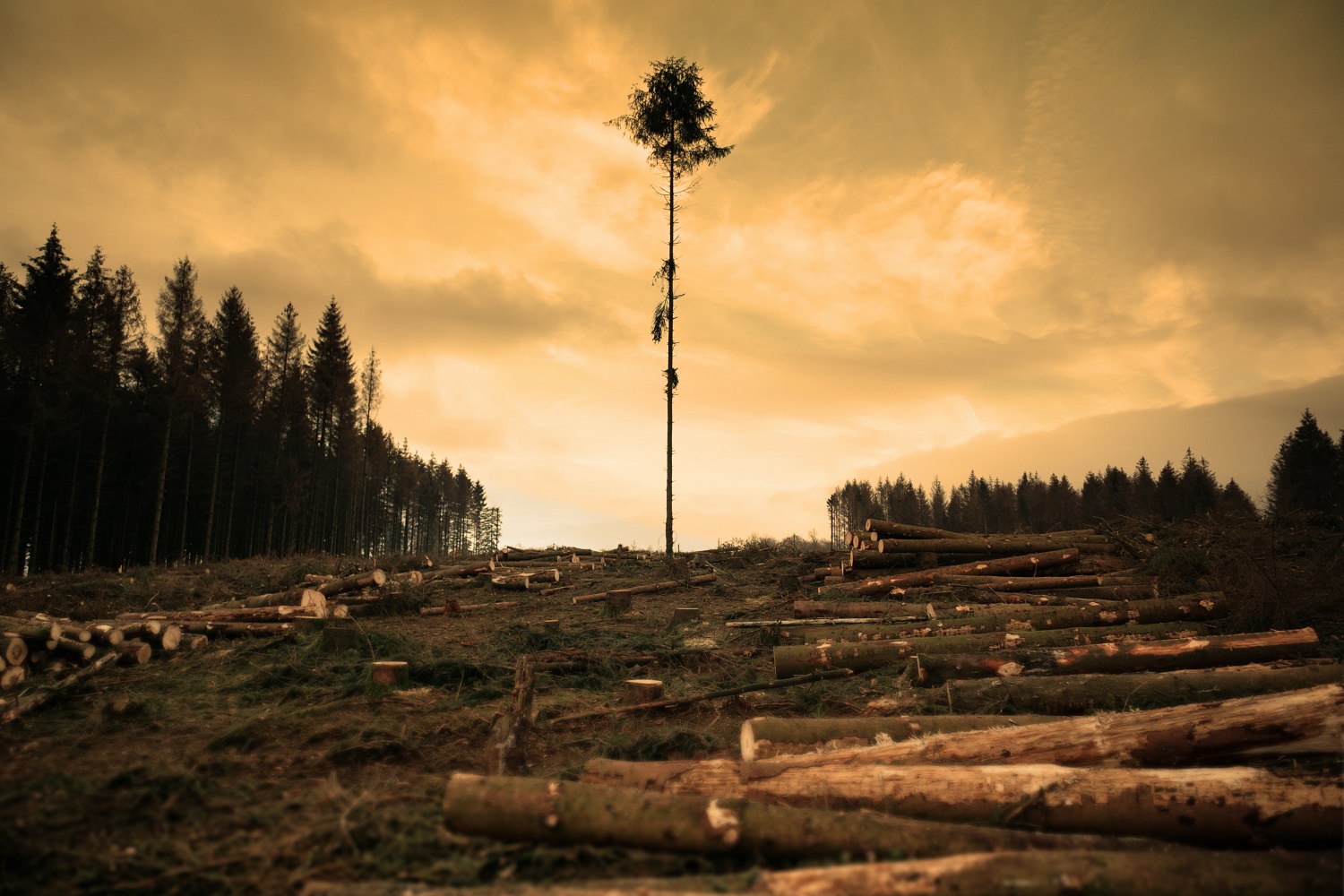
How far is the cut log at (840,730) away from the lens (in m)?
4.32

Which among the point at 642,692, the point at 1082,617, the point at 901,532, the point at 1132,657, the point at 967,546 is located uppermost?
the point at 901,532

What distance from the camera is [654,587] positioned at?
15594mm

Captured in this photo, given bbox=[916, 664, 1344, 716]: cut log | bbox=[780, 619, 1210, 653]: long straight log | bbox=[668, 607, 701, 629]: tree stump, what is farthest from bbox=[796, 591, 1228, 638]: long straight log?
bbox=[668, 607, 701, 629]: tree stump

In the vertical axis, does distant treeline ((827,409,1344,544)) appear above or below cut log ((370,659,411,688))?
above

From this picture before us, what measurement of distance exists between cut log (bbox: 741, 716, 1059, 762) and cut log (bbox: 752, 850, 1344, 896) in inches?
67.5

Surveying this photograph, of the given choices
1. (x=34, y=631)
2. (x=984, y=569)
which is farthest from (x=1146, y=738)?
(x=34, y=631)

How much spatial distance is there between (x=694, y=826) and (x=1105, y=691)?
169 inches

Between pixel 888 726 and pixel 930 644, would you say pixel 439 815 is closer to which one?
pixel 888 726

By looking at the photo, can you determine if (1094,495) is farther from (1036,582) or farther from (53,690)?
(53,690)

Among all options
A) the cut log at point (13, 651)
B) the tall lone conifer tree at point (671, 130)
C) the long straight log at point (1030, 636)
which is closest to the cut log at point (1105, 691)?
the long straight log at point (1030, 636)

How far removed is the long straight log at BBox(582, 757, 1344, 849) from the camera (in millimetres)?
3170

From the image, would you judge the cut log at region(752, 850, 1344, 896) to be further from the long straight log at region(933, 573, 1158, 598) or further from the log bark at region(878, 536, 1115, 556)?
the log bark at region(878, 536, 1115, 556)

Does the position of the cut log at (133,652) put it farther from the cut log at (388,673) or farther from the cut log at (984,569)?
the cut log at (984,569)

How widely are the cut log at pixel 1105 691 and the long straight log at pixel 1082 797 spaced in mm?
1882
